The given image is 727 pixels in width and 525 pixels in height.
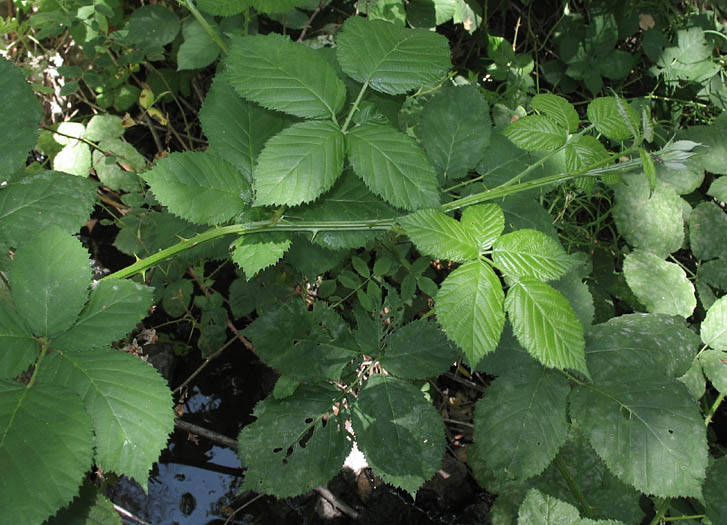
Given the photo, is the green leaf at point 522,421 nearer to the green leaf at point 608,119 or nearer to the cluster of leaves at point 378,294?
the cluster of leaves at point 378,294

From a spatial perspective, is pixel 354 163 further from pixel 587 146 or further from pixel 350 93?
pixel 587 146

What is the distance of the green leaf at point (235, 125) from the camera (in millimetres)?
1297

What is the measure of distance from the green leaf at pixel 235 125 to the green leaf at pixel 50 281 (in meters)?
0.43

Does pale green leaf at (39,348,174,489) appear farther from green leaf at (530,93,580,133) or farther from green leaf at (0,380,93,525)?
green leaf at (530,93,580,133)

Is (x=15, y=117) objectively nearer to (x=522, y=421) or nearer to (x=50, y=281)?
(x=50, y=281)

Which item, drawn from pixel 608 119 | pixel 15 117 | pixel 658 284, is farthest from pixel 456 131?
pixel 15 117

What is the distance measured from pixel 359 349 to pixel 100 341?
70cm

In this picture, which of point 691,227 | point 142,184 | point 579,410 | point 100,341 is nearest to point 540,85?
point 691,227

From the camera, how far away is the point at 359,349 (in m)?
1.49

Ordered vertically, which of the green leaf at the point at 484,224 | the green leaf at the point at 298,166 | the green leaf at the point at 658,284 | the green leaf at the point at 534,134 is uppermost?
the green leaf at the point at 298,166

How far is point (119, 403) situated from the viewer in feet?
3.27

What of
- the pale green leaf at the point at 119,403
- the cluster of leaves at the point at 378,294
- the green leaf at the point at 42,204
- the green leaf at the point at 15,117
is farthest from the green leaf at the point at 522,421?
the green leaf at the point at 15,117

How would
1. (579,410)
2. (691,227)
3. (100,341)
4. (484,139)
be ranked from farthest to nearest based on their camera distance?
(691,227) → (484,139) → (579,410) → (100,341)

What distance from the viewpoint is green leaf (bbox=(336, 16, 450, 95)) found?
1.22 meters
